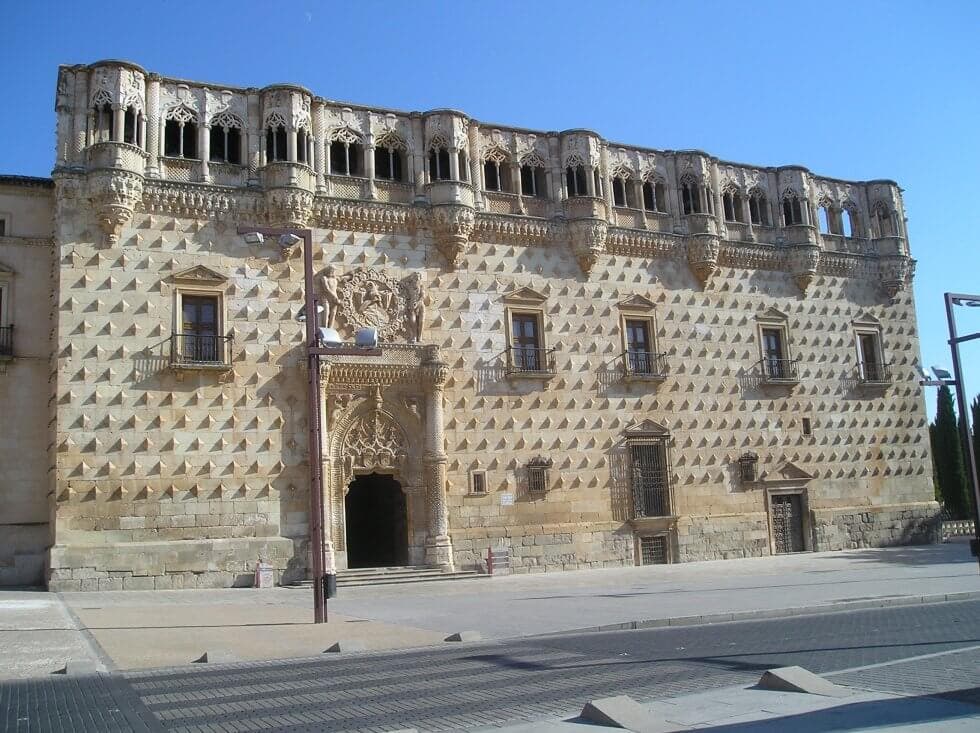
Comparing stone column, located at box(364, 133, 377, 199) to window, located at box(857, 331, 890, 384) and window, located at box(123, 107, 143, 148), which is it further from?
window, located at box(857, 331, 890, 384)

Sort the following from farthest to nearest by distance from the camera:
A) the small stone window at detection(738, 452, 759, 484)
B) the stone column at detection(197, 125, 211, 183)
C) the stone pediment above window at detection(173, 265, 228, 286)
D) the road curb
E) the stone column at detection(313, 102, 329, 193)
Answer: the small stone window at detection(738, 452, 759, 484) → the stone column at detection(313, 102, 329, 193) → the stone column at detection(197, 125, 211, 183) → the stone pediment above window at detection(173, 265, 228, 286) → the road curb

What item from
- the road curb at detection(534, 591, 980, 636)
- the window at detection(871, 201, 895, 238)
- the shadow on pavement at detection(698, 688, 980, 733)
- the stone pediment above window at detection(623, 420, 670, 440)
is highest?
the window at detection(871, 201, 895, 238)

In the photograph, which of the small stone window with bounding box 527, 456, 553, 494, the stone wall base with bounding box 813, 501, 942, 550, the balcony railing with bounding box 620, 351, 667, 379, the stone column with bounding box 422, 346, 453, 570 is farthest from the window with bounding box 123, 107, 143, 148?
the stone wall base with bounding box 813, 501, 942, 550

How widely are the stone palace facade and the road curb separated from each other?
446 inches

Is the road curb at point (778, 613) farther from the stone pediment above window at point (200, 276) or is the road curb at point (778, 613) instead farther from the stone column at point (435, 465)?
the stone pediment above window at point (200, 276)

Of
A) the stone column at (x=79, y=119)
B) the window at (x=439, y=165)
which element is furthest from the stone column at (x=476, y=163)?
the stone column at (x=79, y=119)

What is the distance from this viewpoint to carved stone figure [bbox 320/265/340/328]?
25000 millimetres

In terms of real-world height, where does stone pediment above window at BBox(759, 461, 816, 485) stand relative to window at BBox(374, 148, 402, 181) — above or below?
below

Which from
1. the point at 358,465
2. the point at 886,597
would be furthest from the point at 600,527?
the point at 886,597

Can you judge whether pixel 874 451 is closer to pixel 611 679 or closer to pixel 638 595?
pixel 638 595

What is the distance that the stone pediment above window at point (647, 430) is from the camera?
93.7ft

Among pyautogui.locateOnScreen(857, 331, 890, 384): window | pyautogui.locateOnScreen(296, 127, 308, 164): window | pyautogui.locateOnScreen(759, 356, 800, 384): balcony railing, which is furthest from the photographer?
pyautogui.locateOnScreen(857, 331, 890, 384): window

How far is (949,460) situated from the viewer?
148 ft

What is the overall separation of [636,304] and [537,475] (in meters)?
6.83
